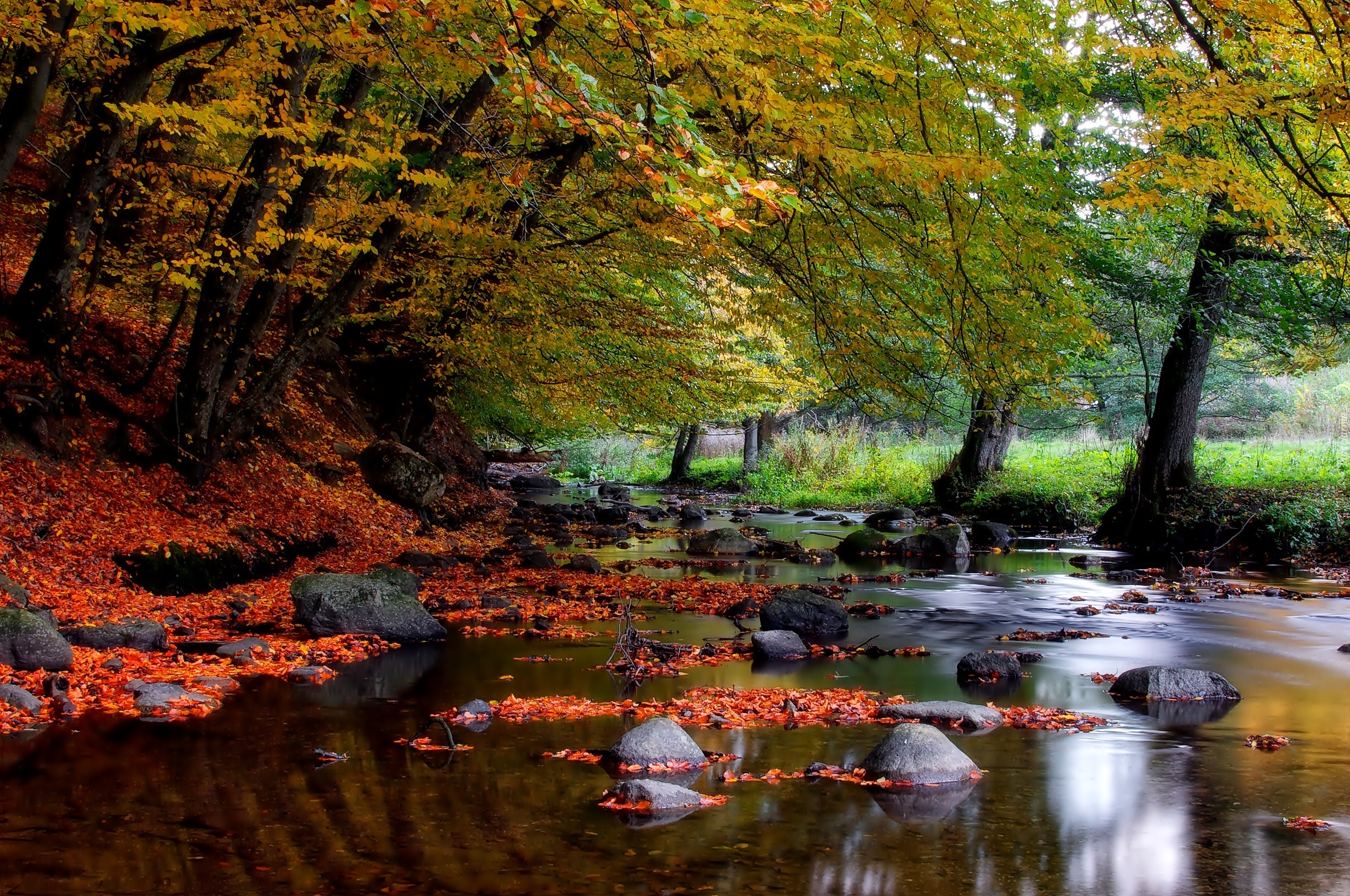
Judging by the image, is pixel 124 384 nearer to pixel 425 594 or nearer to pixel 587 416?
pixel 425 594

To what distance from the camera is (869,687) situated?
7.36 m

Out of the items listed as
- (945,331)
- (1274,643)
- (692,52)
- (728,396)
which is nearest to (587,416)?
(728,396)

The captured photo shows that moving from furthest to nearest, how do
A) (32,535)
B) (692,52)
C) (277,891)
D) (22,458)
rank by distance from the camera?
(22,458) < (32,535) < (692,52) < (277,891)

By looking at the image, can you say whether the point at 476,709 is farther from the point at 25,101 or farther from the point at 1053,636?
the point at 25,101

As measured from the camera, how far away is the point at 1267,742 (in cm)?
596

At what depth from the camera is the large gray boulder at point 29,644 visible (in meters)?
6.36

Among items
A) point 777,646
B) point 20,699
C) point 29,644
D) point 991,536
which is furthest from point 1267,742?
point 991,536

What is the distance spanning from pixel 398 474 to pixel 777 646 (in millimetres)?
9060

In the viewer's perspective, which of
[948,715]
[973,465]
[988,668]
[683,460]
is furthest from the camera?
[683,460]

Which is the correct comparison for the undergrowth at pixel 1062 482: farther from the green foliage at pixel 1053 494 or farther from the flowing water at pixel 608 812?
the flowing water at pixel 608 812

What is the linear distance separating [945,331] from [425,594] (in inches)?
248

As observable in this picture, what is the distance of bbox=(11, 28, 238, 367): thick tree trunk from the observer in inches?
372

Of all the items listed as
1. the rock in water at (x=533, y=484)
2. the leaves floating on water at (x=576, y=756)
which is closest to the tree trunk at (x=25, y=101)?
the leaves floating on water at (x=576, y=756)

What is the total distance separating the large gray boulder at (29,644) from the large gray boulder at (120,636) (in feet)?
2.05
